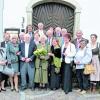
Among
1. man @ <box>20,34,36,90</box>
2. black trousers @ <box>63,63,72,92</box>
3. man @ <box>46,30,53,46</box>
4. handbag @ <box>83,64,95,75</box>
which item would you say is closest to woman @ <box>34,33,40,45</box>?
man @ <box>20,34,36,90</box>

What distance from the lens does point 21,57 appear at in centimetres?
1082

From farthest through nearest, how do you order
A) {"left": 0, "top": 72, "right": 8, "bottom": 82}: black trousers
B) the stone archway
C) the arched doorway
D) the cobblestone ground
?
1. the arched doorway
2. the stone archway
3. {"left": 0, "top": 72, "right": 8, "bottom": 82}: black trousers
4. the cobblestone ground

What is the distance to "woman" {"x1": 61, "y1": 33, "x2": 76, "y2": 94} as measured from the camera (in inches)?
424

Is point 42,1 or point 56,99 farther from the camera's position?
point 42,1

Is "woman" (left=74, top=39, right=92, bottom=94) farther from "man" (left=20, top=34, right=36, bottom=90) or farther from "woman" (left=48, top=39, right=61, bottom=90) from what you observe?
"man" (left=20, top=34, right=36, bottom=90)

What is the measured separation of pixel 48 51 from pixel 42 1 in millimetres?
3813

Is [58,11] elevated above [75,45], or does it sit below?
above

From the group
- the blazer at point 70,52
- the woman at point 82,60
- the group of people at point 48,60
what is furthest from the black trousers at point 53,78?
the woman at point 82,60

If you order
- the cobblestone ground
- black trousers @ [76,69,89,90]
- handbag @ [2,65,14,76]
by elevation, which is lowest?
the cobblestone ground

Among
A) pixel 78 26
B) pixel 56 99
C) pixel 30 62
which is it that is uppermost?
pixel 78 26

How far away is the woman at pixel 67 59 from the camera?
10781mm

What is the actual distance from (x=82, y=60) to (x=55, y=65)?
70 cm

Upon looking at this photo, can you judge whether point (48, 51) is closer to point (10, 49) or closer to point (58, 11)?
point (10, 49)

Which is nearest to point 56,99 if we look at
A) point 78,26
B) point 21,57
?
point 21,57
